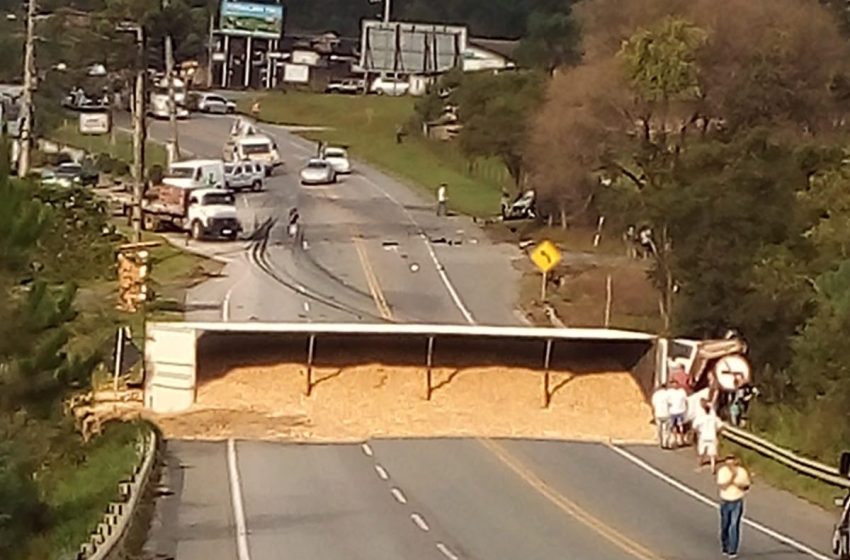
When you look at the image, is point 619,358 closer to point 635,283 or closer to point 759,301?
point 759,301

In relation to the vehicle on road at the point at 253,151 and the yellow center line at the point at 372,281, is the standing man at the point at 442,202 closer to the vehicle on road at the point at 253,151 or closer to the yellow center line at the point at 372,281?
the yellow center line at the point at 372,281

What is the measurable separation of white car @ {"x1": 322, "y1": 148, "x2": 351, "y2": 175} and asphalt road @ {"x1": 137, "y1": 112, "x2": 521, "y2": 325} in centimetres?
210

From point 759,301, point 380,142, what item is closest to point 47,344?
point 759,301

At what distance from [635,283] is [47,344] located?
43.0 meters

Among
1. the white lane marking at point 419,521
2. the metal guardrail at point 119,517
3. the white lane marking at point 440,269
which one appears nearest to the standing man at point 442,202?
the white lane marking at point 440,269

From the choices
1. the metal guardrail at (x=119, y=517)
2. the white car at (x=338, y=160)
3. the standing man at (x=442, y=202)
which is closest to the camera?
Result: the metal guardrail at (x=119, y=517)

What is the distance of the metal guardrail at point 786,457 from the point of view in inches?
1233

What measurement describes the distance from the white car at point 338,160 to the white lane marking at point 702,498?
212ft

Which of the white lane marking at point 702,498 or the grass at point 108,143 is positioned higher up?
the white lane marking at point 702,498

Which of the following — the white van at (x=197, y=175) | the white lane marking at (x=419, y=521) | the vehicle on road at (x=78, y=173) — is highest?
the white lane marking at (x=419, y=521)

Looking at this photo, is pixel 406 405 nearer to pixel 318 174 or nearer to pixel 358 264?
pixel 358 264

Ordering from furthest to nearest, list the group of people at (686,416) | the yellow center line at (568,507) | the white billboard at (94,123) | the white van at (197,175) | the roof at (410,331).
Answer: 1. the white billboard at (94,123)
2. the white van at (197,175)
3. the roof at (410,331)
4. the group of people at (686,416)
5. the yellow center line at (568,507)

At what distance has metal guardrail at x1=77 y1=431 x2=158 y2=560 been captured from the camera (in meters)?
21.6

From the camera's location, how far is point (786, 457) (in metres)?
33.4
